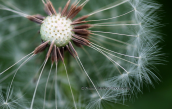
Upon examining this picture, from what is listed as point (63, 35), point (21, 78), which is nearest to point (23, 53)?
point (21, 78)

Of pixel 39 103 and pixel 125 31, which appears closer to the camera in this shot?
pixel 39 103

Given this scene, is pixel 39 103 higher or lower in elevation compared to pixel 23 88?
lower

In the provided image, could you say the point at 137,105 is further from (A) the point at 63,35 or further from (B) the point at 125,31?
(A) the point at 63,35

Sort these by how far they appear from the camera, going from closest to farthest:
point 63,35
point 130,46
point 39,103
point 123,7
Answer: point 63,35, point 39,103, point 130,46, point 123,7

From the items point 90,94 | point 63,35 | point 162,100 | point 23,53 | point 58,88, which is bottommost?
point 162,100

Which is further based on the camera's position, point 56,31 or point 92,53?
point 92,53

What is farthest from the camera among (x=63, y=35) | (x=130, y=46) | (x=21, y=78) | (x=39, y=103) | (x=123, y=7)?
(x=123, y=7)

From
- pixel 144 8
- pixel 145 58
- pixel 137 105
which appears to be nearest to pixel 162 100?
pixel 137 105
